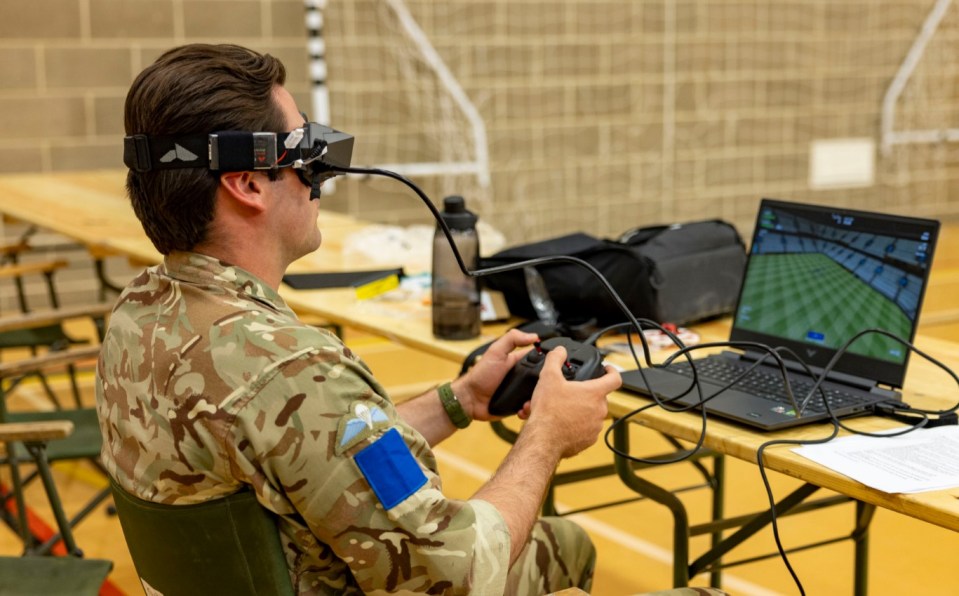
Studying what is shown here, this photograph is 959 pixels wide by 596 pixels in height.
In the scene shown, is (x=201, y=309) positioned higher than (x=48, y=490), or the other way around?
(x=201, y=309)

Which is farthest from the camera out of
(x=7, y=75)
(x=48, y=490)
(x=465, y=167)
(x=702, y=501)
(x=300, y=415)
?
(x=465, y=167)

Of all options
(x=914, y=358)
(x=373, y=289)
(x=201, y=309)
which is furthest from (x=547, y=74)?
(x=201, y=309)

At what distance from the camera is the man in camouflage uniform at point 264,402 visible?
1.18 meters

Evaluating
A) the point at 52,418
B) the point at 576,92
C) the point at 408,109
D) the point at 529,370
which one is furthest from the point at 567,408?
the point at 576,92

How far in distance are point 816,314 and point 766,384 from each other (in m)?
0.18

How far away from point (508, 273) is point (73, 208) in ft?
7.66

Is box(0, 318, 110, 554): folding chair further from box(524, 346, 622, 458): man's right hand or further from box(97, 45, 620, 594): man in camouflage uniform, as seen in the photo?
box(524, 346, 622, 458): man's right hand

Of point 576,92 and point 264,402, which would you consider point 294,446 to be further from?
point 576,92

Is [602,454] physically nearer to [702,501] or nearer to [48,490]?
[702,501]

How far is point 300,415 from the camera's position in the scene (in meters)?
1.18

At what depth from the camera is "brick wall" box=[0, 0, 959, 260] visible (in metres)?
5.45

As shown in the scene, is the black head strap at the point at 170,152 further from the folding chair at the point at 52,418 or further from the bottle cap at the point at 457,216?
the folding chair at the point at 52,418

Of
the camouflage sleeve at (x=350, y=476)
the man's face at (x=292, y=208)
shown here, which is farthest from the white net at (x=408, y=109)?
the camouflage sleeve at (x=350, y=476)

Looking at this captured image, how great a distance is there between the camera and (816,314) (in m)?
1.90
